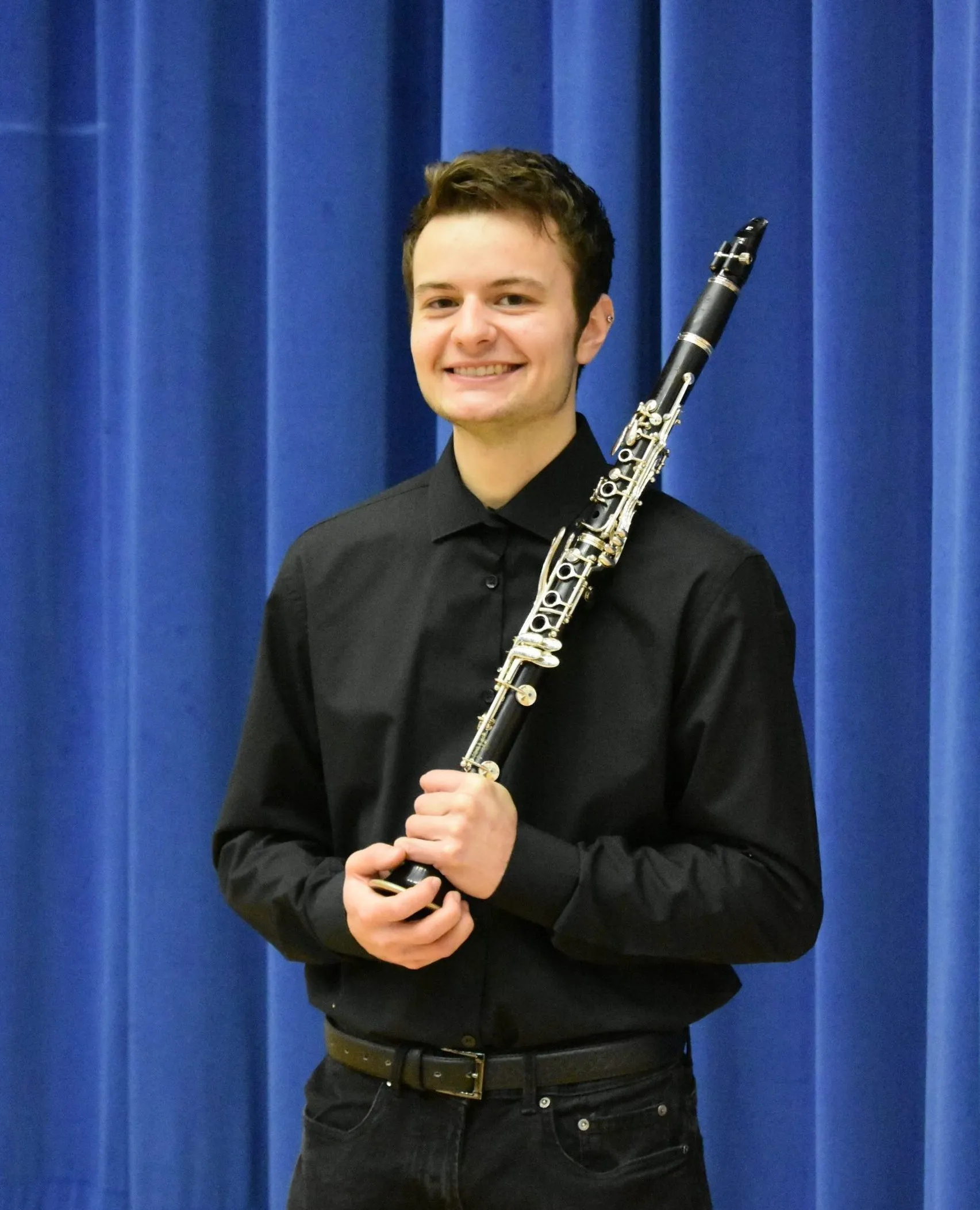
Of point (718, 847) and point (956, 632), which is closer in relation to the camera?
point (718, 847)

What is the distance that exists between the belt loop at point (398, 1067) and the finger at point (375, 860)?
→ 0.59ft

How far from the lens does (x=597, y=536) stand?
134 cm

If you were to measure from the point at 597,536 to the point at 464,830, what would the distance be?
1.00 ft

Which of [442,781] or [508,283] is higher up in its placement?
[508,283]

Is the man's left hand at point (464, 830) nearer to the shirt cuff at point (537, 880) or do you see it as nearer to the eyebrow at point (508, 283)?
the shirt cuff at point (537, 880)

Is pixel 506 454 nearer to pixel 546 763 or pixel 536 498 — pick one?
pixel 536 498

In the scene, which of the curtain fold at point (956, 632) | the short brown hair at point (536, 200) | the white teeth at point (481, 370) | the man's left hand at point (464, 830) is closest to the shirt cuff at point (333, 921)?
the man's left hand at point (464, 830)

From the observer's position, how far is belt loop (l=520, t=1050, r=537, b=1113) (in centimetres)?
130

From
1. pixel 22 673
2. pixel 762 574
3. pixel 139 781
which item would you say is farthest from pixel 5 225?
pixel 762 574

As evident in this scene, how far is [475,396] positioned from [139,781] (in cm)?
118

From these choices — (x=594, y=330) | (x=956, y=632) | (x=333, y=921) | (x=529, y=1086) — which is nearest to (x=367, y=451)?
(x=594, y=330)

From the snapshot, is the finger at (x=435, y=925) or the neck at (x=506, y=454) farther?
the neck at (x=506, y=454)

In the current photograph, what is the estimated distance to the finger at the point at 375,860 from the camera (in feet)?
4.12

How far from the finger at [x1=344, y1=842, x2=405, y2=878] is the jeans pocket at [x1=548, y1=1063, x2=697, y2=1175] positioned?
0.87 ft
